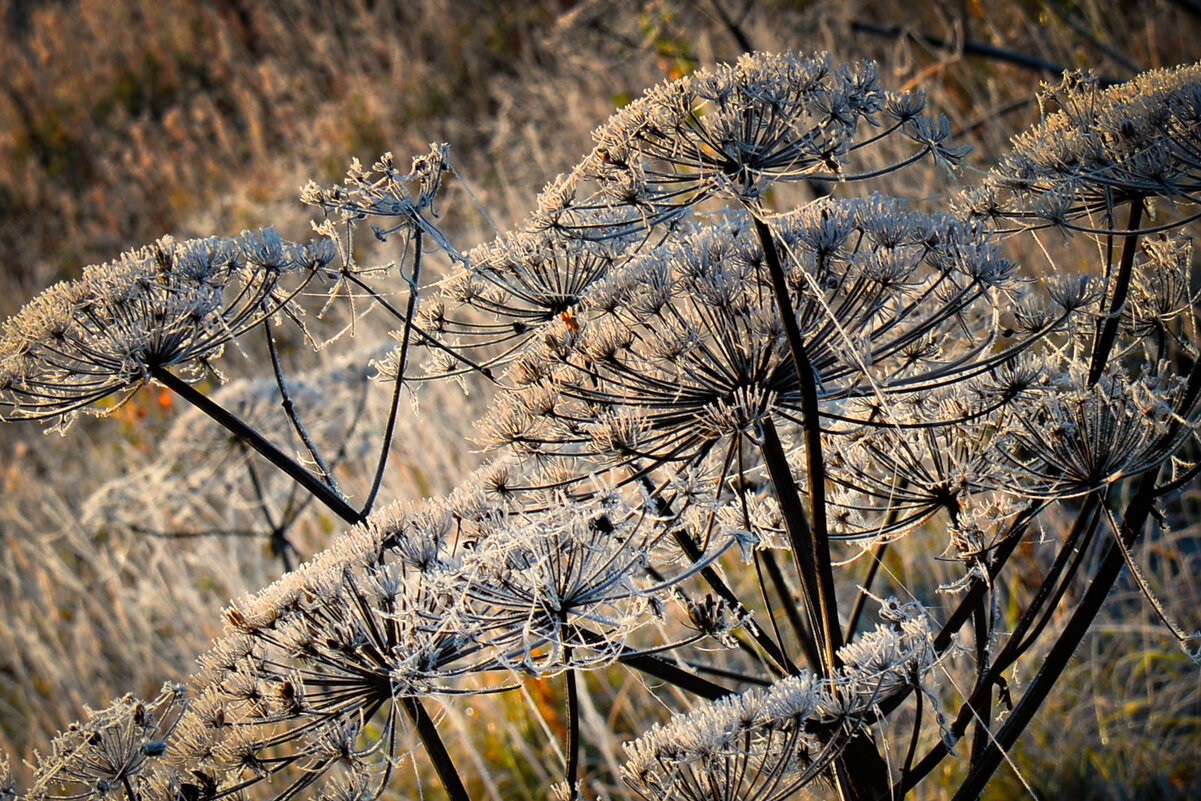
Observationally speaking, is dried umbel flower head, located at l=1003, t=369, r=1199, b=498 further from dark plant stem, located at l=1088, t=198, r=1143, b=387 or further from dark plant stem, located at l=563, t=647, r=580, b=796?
dark plant stem, located at l=563, t=647, r=580, b=796

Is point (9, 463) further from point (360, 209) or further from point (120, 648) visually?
point (360, 209)

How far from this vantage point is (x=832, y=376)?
1604 mm

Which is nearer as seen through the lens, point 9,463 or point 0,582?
point 0,582

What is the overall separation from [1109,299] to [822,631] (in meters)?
1.00

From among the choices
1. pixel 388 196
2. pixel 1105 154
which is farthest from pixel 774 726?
pixel 388 196

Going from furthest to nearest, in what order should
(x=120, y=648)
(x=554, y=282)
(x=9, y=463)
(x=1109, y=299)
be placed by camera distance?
1. (x=9, y=463)
2. (x=120, y=648)
3. (x=1109, y=299)
4. (x=554, y=282)

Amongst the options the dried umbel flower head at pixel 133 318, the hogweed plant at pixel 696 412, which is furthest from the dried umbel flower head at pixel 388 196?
the dried umbel flower head at pixel 133 318

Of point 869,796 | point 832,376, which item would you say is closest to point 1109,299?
point 832,376

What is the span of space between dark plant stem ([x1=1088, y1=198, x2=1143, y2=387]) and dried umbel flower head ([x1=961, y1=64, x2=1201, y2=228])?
0.04 metres

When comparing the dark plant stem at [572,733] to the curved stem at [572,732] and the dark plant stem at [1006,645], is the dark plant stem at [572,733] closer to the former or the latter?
the curved stem at [572,732]

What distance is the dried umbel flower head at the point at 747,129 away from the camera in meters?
1.34

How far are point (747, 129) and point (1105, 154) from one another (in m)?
0.56

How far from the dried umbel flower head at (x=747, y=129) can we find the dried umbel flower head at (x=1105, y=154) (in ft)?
0.52

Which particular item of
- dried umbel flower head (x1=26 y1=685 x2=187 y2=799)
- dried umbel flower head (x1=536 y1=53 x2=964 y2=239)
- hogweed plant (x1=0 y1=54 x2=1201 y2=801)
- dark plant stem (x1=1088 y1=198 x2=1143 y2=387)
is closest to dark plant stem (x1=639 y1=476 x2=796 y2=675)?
hogweed plant (x1=0 y1=54 x2=1201 y2=801)
